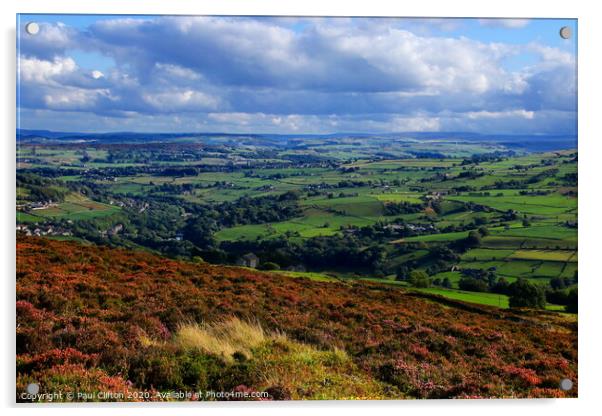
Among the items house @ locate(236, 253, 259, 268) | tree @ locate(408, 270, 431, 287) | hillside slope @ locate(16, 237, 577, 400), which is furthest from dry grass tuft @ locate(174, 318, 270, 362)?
tree @ locate(408, 270, 431, 287)

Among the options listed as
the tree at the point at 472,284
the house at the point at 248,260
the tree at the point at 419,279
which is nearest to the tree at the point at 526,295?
the tree at the point at 472,284

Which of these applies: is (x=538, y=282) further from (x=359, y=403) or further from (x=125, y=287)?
(x=125, y=287)

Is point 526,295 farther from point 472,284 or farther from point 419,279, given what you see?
point 419,279

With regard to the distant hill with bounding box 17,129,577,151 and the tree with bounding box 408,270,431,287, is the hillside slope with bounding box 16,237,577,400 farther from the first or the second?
the distant hill with bounding box 17,129,577,151

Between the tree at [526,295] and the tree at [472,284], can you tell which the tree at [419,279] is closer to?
the tree at [472,284]

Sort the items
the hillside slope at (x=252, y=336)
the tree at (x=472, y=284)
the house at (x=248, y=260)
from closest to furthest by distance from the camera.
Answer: the hillside slope at (x=252, y=336)
the tree at (x=472, y=284)
the house at (x=248, y=260)
